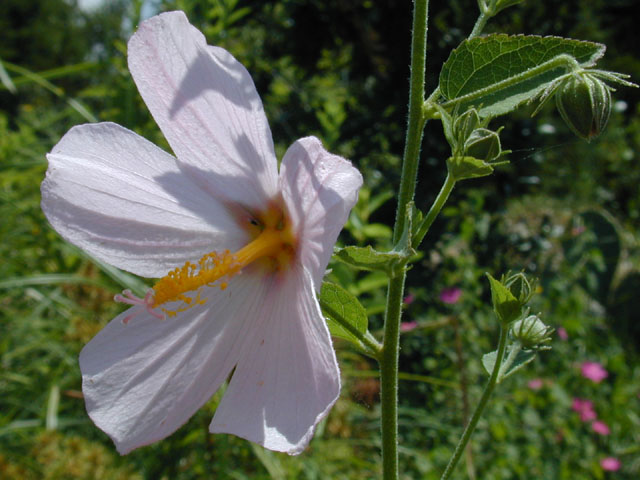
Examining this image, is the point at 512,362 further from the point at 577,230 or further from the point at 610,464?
the point at 577,230

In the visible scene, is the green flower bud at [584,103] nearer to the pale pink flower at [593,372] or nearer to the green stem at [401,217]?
the green stem at [401,217]

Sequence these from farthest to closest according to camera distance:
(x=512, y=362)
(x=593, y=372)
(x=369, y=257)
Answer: (x=593, y=372) < (x=512, y=362) < (x=369, y=257)

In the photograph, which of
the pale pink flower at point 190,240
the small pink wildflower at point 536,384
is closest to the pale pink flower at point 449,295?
the small pink wildflower at point 536,384

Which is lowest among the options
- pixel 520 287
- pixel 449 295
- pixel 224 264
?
pixel 449 295

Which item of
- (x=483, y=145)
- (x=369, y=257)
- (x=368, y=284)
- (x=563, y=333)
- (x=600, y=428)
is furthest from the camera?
(x=563, y=333)

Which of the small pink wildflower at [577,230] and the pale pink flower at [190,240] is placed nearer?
the pale pink flower at [190,240]

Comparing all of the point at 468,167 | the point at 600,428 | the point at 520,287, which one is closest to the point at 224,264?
the point at 468,167

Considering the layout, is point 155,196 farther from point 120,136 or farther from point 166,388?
point 166,388
